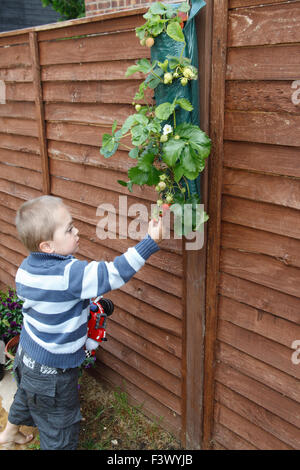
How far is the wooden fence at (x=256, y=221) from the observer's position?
1.61m

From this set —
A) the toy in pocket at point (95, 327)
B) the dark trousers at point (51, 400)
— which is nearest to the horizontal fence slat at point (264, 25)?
the toy in pocket at point (95, 327)

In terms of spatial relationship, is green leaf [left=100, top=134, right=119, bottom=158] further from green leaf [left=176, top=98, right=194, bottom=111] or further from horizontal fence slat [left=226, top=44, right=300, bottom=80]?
horizontal fence slat [left=226, top=44, right=300, bottom=80]

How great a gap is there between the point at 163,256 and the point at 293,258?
0.81 m

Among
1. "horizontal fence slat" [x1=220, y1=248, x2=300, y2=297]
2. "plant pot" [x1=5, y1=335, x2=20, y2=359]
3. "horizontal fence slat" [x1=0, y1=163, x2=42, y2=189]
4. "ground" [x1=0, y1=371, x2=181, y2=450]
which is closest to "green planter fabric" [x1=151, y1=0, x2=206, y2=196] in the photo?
"horizontal fence slat" [x1=220, y1=248, x2=300, y2=297]

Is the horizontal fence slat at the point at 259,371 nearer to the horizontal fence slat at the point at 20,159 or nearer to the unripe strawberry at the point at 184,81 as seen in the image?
the unripe strawberry at the point at 184,81

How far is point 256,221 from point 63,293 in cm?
94

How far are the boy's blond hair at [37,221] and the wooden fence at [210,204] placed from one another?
566 millimetres

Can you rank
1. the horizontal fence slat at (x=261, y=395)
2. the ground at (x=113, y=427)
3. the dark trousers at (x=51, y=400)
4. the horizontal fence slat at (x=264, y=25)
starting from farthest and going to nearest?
the ground at (x=113, y=427) → the dark trousers at (x=51, y=400) → the horizontal fence slat at (x=261, y=395) → the horizontal fence slat at (x=264, y=25)

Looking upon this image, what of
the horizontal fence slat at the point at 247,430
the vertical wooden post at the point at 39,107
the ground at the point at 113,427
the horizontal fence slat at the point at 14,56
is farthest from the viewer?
the horizontal fence slat at the point at 14,56

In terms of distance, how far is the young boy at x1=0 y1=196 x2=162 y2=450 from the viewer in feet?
6.44

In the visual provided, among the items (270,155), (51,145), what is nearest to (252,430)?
(270,155)

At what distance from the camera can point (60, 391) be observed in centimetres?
220

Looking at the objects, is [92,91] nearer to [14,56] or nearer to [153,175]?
[153,175]
